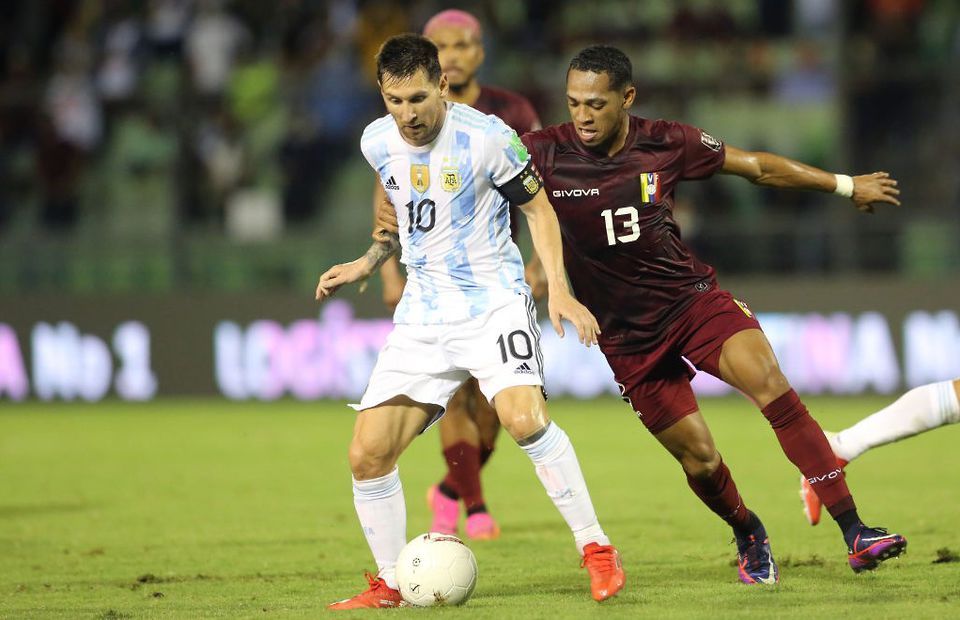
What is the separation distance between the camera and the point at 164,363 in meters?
15.9

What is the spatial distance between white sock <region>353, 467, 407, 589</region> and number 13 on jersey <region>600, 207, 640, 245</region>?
135 centimetres

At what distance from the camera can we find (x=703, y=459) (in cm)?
614

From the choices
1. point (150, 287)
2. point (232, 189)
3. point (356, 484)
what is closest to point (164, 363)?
point (150, 287)

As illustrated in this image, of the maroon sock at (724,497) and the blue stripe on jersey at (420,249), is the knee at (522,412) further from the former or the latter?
the maroon sock at (724,497)

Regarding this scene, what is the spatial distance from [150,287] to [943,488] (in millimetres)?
9774

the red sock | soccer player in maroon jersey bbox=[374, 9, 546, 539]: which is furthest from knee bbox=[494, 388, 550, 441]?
the red sock

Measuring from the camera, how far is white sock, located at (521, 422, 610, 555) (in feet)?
18.4

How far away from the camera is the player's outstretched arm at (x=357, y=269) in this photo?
573 centimetres

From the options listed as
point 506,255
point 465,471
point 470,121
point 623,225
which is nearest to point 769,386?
point 623,225

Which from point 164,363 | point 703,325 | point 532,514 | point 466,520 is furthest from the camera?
point 164,363

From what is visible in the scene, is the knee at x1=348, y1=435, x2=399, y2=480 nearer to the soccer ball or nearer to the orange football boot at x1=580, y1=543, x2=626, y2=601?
the soccer ball

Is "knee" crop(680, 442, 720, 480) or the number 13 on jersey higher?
the number 13 on jersey

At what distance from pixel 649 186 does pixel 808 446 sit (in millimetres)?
1232

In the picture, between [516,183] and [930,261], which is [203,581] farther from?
[930,261]
